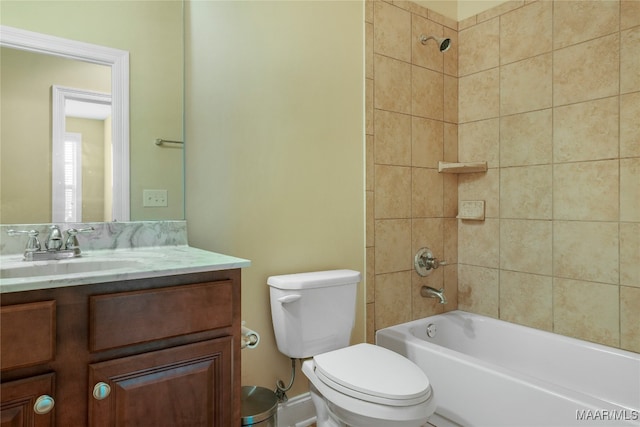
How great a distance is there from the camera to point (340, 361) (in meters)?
1.51

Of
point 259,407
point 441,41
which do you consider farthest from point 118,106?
point 441,41

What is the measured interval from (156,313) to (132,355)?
0.12 meters

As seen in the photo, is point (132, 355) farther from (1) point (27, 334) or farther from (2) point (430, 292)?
(2) point (430, 292)

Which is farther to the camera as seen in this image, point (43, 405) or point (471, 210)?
point (471, 210)

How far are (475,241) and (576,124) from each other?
0.85 m

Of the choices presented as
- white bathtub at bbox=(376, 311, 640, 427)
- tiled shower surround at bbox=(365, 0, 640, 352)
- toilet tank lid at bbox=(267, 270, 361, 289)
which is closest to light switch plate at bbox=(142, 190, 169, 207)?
toilet tank lid at bbox=(267, 270, 361, 289)

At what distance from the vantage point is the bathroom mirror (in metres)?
1.36

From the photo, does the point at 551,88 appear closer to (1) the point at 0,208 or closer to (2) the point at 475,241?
(2) the point at 475,241

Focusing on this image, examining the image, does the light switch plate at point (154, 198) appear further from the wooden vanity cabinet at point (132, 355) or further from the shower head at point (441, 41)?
the shower head at point (441, 41)

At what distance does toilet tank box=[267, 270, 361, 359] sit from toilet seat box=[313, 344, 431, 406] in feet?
0.55

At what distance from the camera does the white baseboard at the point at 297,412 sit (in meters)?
1.85

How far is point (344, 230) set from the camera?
2.07 meters

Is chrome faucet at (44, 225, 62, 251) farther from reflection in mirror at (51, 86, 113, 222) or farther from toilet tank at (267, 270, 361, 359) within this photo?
toilet tank at (267, 270, 361, 359)

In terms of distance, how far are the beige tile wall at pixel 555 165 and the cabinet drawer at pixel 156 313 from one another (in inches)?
70.2
